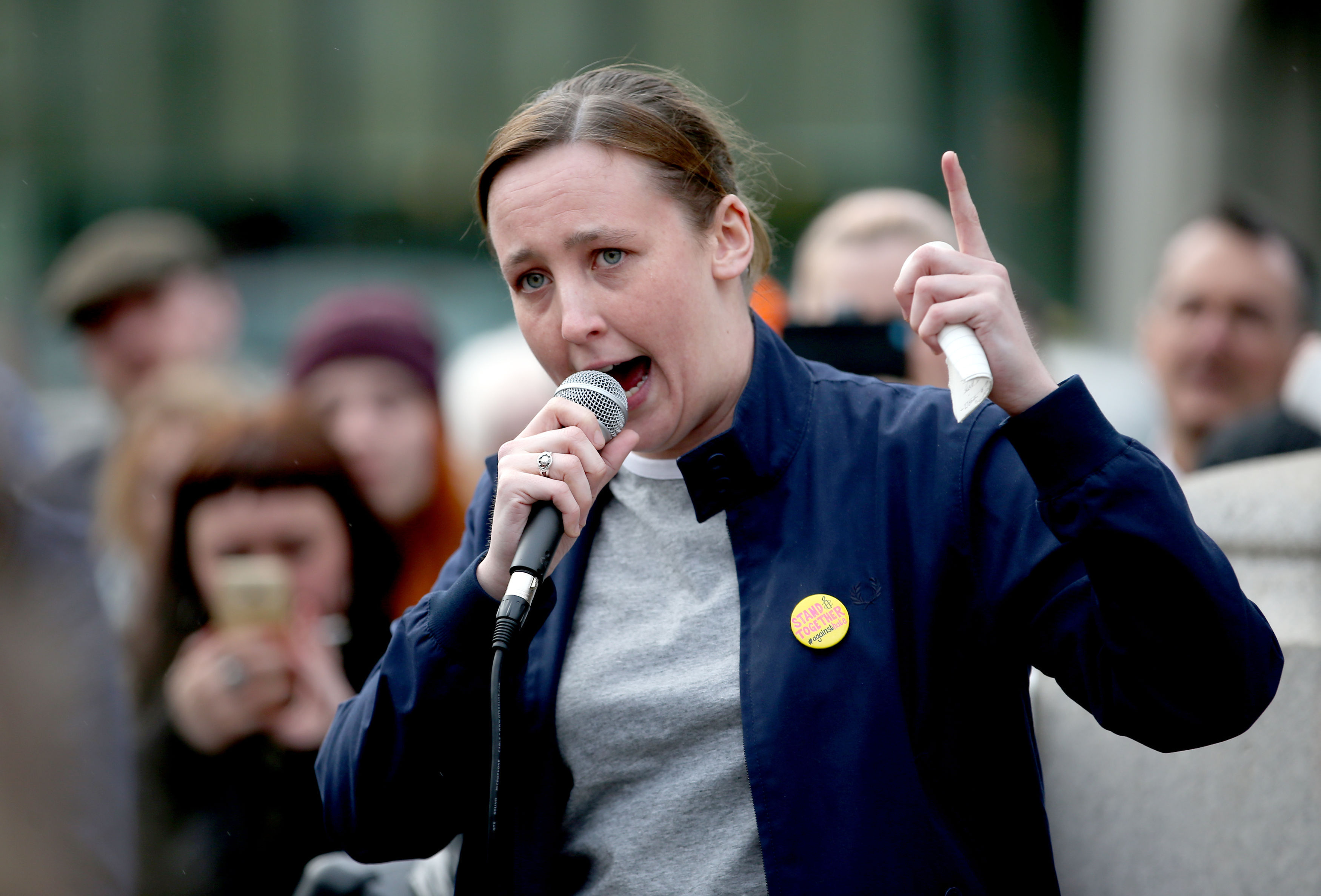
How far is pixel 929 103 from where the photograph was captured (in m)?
18.2

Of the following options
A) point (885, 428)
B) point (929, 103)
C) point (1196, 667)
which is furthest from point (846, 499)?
point (929, 103)

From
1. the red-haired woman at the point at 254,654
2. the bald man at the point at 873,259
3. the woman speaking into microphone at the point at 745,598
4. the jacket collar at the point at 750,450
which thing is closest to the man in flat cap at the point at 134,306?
the red-haired woman at the point at 254,654

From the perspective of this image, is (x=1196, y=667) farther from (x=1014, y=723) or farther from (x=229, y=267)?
(x=229, y=267)

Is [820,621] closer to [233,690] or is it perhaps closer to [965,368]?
[965,368]

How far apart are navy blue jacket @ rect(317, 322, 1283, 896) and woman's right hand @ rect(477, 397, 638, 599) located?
0.12m

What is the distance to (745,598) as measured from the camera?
191 centimetres

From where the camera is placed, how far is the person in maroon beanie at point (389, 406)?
3.83 m

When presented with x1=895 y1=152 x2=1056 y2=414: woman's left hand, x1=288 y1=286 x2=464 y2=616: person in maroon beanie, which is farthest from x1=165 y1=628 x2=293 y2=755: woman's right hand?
x1=895 y1=152 x2=1056 y2=414: woman's left hand

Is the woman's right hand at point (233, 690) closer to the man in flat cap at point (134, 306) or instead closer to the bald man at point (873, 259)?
the bald man at point (873, 259)

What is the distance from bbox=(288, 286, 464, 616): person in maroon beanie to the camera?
383cm

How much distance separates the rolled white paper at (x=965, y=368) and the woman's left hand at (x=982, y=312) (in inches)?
0.5

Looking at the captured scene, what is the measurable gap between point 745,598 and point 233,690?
68.2 inches

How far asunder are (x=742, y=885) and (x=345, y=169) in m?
19.2

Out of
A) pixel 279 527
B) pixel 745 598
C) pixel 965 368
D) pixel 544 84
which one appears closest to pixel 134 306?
pixel 279 527
